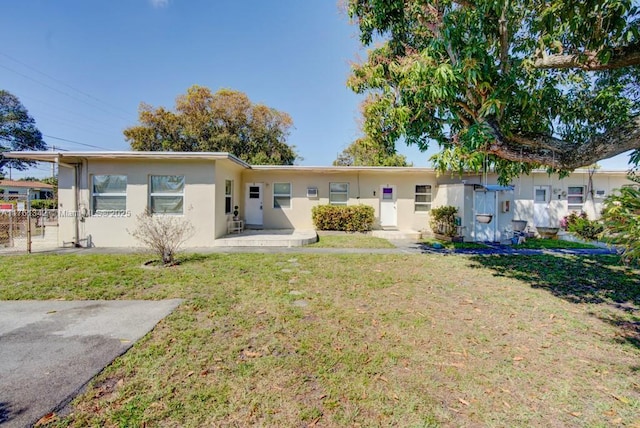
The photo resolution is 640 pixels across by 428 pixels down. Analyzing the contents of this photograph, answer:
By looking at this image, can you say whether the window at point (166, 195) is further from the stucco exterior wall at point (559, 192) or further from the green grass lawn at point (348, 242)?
the stucco exterior wall at point (559, 192)

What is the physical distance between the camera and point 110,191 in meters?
9.53

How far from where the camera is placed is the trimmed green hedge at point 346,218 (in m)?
12.7

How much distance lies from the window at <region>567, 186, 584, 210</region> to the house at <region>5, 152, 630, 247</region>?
46mm

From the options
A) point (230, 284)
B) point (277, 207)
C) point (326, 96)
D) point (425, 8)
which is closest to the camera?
point (230, 284)

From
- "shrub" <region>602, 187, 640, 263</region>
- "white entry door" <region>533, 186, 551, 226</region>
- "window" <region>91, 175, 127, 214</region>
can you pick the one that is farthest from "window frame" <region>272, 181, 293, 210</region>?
"shrub" <region>602, 187, 640, 263</region>

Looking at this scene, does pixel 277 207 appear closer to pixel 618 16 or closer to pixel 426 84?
pixel 426 84

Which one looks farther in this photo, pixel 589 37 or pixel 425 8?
pixel 425 8

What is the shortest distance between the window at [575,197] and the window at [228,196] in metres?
15.0

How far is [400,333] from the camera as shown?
358 cm

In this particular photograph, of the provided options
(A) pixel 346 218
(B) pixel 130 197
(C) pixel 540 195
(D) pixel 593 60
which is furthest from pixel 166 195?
(C) pixel 540 195

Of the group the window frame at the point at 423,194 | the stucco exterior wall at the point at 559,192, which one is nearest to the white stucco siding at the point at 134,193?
the window frame at the point at 423,194

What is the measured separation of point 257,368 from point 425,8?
7.12m

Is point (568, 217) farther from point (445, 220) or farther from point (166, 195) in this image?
point (166, 195)

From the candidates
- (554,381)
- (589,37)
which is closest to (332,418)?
(554,381)
